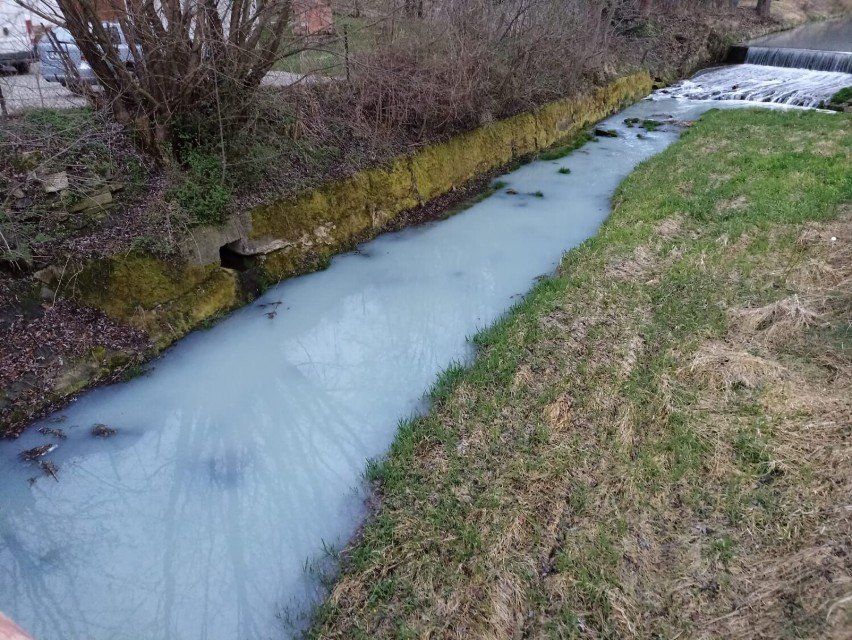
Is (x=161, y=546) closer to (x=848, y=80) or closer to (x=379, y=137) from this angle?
(x=379, y=137)

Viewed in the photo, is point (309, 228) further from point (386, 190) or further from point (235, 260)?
point (386, 190)

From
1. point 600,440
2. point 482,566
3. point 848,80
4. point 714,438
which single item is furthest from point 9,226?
point 848,80

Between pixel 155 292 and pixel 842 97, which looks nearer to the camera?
pixel 155 292

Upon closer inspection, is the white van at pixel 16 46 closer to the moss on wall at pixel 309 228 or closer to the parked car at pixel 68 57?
the parked car at pixel 68 57

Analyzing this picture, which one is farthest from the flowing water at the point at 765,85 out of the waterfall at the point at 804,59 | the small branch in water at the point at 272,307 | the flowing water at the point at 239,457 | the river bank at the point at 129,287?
the small branch in water at the point at 272,307

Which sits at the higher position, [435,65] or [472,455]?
[435,65]

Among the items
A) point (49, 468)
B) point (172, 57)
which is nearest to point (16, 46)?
point (172, 57)
